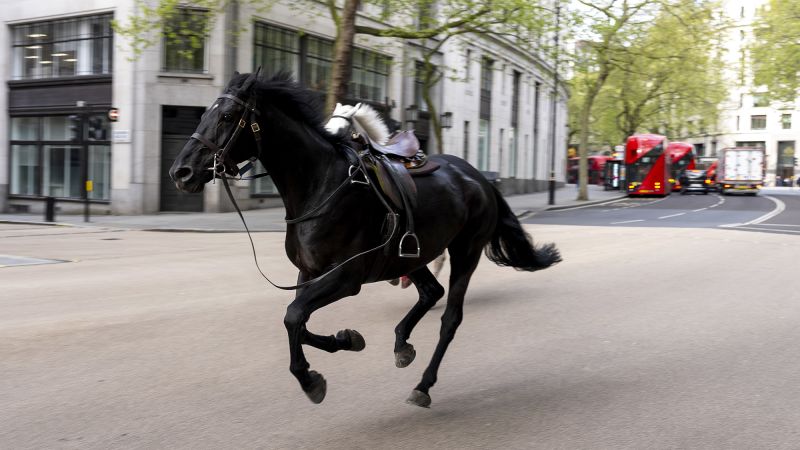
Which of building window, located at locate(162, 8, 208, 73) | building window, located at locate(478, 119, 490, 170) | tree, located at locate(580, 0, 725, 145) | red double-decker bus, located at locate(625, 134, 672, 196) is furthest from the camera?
red double-decker bus, located at locate(625, 134, 672, 196)

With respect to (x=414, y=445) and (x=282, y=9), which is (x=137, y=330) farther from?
(x=282, y=9)

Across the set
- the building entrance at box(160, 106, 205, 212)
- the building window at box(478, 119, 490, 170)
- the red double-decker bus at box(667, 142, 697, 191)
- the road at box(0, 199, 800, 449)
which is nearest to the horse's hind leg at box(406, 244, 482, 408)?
the road at box(0, 199, 800, 449)

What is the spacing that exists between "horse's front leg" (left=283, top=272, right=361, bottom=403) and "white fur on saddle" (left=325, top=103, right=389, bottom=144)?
1.01 metres

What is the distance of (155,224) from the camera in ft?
70.2

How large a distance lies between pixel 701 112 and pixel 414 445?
65.5 metres

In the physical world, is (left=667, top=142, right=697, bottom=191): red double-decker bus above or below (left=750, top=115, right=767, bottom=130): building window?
below

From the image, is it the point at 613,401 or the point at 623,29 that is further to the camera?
the point at 623,29

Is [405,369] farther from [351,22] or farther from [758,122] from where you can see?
[758,122]

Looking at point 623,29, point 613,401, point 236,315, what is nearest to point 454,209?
point 613,401

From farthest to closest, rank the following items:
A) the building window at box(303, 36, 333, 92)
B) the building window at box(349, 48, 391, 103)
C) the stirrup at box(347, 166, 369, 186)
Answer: the building window at box(349, 48, 391, 103)
the building window at box(303, 36, 333, 92)
the stirrup at box(347, 166, 369, 186)

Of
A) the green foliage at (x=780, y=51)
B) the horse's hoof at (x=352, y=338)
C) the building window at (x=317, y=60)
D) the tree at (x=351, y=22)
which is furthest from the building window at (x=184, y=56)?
the green foliage at (x=780, y=51)

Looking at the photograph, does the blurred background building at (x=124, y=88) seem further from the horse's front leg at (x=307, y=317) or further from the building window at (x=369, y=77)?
the horse's front leg at (x=307, y=317)

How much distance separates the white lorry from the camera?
5428cm

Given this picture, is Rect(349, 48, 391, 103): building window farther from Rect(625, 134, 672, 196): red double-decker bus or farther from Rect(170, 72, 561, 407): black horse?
Rect(170, 72, 561, 407): black horse
